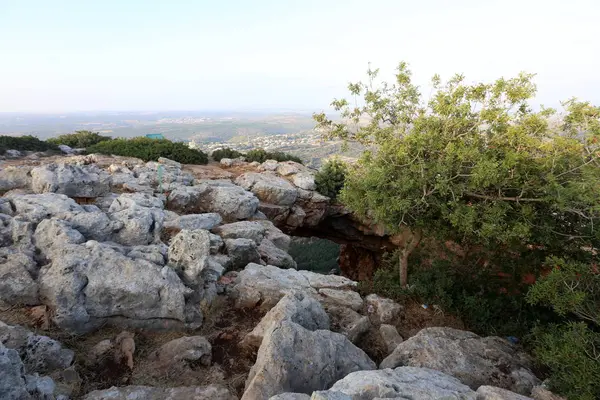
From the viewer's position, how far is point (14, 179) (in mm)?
12945

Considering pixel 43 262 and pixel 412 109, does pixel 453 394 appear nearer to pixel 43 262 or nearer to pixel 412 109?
pixel 412 109

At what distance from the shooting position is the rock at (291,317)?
6.54m

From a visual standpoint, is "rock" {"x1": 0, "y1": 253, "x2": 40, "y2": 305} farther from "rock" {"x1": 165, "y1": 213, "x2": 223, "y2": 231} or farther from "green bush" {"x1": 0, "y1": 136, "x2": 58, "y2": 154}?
"green bush" {"x1": 0, "y1": 136, "x2": 58, "y2": 154}

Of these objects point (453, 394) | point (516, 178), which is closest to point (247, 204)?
point (516, 178)

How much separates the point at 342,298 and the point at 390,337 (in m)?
1.79

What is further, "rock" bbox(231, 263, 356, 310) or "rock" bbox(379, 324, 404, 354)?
"rock" bbox(231, 263, 356, 310)

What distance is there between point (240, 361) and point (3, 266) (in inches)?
190

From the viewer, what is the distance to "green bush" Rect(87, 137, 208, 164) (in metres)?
23.5

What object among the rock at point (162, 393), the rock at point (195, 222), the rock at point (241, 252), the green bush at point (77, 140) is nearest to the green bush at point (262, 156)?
the green bush at point (77, 140)

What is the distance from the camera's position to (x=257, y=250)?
11.7 meters

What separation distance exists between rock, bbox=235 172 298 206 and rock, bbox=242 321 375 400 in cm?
1281

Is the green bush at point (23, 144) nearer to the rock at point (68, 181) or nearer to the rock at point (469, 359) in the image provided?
the rock at point (68, 181)

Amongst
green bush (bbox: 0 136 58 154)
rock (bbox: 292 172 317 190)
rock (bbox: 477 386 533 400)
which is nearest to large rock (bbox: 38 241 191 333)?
rock (bbox: 477 386 533 400)

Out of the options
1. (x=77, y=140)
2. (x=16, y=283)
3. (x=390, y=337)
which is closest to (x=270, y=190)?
(x=390, y=337)
